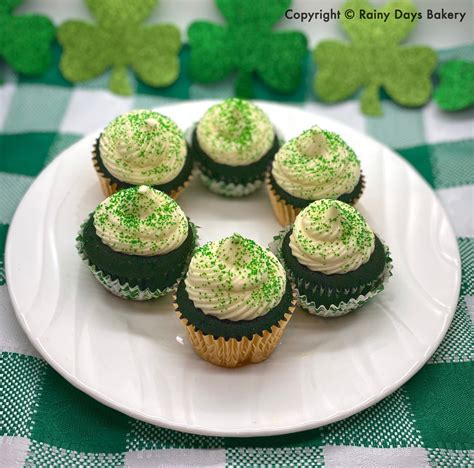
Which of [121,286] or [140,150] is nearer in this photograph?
[121,286]

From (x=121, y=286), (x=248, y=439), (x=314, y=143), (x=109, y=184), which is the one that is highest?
(x=314, y=143)

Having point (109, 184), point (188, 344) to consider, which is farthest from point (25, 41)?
point (188, 344)

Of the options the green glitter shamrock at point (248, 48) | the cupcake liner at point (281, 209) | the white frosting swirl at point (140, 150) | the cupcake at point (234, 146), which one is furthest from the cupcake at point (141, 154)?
the green glitter shamrock at point (248, 48)

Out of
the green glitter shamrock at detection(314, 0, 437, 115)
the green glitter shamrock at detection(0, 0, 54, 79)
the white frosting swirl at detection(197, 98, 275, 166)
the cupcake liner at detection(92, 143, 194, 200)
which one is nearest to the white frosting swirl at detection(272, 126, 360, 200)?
the white frosting swirl at detection(197, 98, 275, 166)

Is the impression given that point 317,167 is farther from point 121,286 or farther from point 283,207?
point 121,286

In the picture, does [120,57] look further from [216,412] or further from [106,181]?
[216,412]

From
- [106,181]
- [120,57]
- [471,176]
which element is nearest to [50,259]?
[106,181]
